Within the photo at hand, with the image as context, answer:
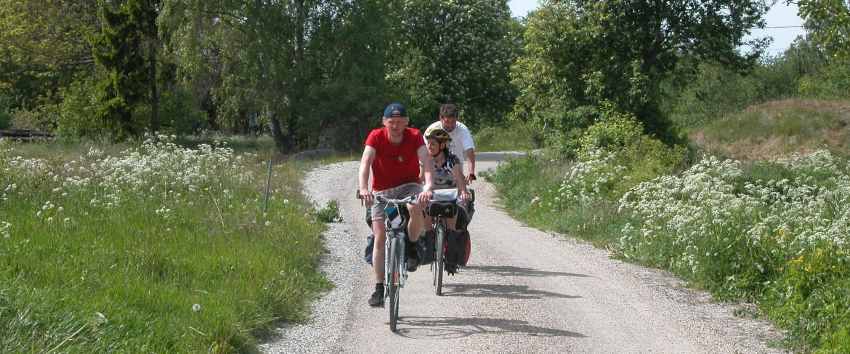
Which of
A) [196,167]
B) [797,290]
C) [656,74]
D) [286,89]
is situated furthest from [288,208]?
[286,89]

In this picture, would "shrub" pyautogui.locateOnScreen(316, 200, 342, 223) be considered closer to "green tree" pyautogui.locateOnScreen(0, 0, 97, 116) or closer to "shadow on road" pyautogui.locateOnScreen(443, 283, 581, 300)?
"shadow on road" pyautogui.locateOnScreen(443, 283, 581, 300)

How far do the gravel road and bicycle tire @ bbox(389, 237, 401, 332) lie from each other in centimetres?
15

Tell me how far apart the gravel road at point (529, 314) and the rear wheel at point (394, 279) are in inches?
6.2

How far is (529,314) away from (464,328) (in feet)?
2.82

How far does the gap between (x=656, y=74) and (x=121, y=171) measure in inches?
757

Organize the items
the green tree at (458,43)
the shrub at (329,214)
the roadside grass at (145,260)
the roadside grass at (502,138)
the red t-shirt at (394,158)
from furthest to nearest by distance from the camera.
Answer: the roadside grass at (502,138)
the green tree at (458,43)
the shrub at (329,214)
the red t-shirt at (394,158)
the roadside grass at (145,260)

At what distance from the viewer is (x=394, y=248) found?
839 centimetres

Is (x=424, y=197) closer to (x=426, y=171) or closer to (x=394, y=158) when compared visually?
(x=426, y=171)

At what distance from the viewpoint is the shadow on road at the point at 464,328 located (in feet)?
26.7

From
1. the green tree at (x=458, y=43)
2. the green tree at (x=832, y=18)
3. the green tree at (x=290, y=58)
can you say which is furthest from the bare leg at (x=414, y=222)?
the green tree at (x=458, y=43)

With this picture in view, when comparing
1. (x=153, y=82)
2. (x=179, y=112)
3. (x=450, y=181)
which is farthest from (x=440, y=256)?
(x=179, y=112)

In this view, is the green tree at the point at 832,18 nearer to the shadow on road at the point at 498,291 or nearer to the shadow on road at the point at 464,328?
the shadow on road at the point at 498,291

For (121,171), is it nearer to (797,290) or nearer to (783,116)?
(797,290)

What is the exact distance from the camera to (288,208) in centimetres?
1611
